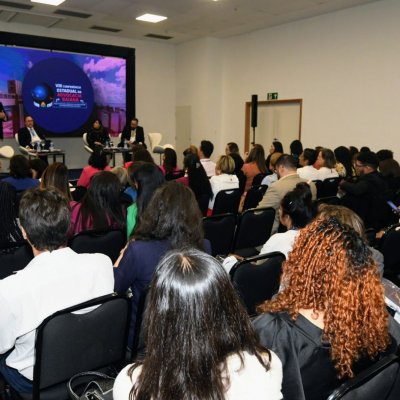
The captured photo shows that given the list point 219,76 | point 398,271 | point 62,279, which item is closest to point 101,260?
point 62,279

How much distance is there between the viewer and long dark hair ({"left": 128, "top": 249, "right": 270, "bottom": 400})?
950 millimetres

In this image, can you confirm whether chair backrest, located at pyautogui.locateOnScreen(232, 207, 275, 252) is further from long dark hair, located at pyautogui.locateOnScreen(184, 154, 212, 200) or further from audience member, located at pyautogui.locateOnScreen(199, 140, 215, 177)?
audience member, located at pyautogui.locateOnScreen(199, 140, 215, 177)

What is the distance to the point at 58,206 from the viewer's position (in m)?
1.90

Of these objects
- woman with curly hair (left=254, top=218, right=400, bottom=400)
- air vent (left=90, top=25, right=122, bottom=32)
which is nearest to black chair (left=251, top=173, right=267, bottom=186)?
woman with curly hair (left=254, top=218, right=400, bottom=400)

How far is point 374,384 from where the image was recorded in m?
1.14

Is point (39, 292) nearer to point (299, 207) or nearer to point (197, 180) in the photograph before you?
point (299, 207)

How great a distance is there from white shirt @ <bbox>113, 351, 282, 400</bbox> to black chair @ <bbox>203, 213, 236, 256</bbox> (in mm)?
2334

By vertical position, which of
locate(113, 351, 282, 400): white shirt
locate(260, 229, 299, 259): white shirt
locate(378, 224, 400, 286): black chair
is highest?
locate(113, 351, 282, 400): white shirt

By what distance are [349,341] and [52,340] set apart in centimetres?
107

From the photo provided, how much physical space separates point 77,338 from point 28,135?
30.0 feet

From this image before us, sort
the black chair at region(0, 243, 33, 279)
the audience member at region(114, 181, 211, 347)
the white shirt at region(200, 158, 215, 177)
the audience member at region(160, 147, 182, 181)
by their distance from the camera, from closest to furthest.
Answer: the audience member at region(114, 181, 211, 347), the black chair at region(0, 243, 33, 279), the audience member at region(160, 147, 182, 181), the white shirt at region(200, 158, 215, 177)

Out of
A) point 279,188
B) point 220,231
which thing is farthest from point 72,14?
point 220,231

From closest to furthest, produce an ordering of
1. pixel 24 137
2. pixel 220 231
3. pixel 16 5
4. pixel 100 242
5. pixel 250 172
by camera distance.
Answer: pixel 100 242
pixel 220 231
pixel 250 172
pixel 16 5
pixel 24 137

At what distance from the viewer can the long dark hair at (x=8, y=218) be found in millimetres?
3178
